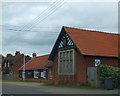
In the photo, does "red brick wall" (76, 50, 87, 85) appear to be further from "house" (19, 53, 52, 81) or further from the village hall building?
"house" (19, 53, 52, 81)

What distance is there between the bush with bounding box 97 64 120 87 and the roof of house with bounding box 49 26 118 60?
4594mm

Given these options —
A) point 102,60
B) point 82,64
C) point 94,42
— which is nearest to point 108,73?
point 82,64

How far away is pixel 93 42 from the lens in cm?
4150

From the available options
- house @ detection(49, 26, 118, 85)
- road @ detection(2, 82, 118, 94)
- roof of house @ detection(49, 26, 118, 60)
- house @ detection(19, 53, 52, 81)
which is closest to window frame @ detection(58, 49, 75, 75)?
house @ detection(49, 26, 118, 85)

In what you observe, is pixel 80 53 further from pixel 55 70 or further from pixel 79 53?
pixel 55 70

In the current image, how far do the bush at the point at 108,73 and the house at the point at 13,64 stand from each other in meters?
49.7

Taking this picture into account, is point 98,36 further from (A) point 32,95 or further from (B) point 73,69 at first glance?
(A) point 32,95

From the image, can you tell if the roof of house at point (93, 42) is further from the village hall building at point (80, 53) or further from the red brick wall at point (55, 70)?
the red brick wall at point (55, 70)

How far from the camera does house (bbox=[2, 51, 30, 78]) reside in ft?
277

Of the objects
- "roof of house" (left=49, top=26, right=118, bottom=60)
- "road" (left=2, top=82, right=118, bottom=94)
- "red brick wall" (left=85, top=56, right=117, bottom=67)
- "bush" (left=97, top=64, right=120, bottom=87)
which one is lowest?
"road" (left=2, top=82, right=118, bottom=94)

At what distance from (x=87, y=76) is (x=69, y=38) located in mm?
5641

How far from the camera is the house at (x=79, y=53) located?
3869 centimetres

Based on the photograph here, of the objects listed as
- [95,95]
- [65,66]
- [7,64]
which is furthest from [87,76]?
[7,64]

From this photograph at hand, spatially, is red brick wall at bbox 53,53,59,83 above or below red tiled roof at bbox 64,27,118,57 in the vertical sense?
below
